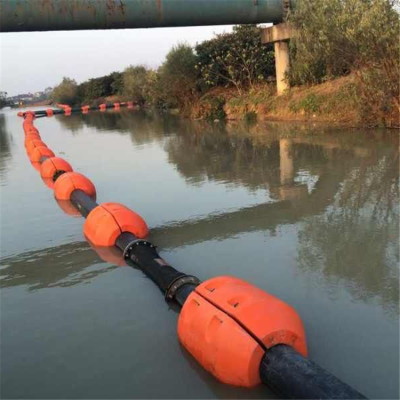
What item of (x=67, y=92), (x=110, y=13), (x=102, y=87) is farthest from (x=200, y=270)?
(x=67, y=92)

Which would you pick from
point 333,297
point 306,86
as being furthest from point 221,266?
point 306,86

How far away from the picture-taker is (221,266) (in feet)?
14.8

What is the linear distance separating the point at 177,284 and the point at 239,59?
2036 centimetres

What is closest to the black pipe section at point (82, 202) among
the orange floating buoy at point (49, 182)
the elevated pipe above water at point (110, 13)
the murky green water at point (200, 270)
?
the murky green water at point (200, 270)

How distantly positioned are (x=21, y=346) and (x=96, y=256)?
1763 mm

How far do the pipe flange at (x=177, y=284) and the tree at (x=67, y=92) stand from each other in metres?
62.8

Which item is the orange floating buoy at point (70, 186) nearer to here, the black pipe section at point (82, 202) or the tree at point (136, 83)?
the black pipe section at point (82, 202)

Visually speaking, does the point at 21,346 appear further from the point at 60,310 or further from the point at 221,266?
the point at 221,266

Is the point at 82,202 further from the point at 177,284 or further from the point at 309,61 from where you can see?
the point at 309,61

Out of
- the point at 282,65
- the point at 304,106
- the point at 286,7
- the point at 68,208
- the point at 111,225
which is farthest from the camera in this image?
the point at 282,65

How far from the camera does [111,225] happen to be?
16.8ft

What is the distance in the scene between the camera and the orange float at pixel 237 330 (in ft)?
8.25

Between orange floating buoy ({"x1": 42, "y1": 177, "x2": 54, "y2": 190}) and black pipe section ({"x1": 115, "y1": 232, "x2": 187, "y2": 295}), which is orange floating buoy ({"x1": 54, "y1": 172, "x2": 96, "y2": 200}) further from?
black pipe section ({"x1": 115, "y1": 232, "x2": 187, "y2": 295})

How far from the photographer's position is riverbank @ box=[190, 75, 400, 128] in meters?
12.8
